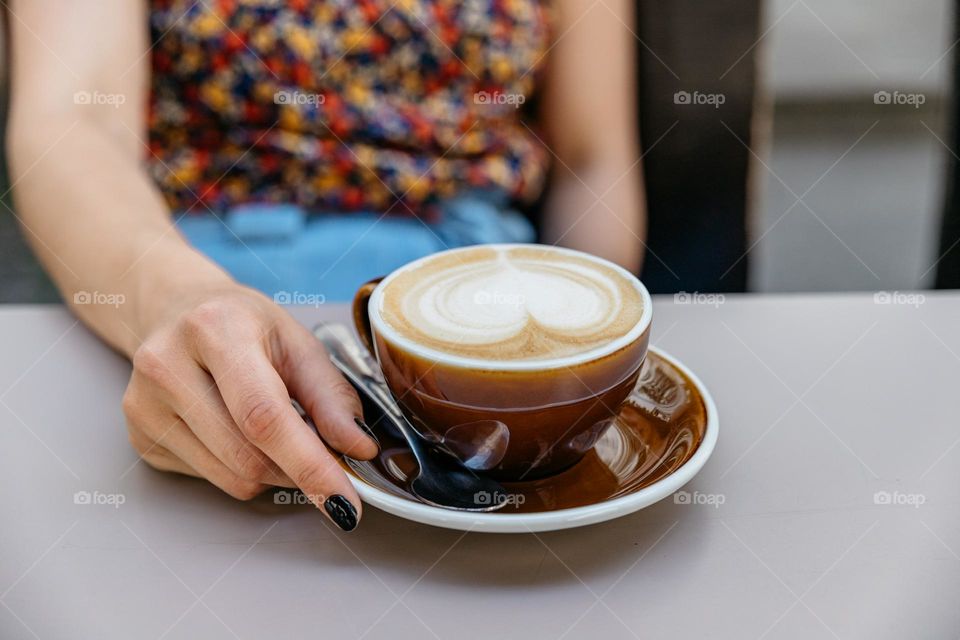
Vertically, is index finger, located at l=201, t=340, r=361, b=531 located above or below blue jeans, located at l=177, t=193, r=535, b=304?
above

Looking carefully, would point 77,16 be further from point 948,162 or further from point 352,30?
point 948,162

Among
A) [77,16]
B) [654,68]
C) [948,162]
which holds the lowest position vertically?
[948,162]

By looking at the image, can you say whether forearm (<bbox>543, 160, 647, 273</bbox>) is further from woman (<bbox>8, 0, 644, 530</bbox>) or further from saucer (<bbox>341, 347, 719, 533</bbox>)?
saucer (<bbox>341, 347, 719, 533</bbox>)

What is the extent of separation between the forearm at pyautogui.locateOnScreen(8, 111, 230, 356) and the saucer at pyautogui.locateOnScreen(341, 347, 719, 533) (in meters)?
0.25

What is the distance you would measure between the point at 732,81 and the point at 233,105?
0.72m

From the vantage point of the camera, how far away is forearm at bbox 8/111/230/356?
2.30 feet

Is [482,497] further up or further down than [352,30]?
further down

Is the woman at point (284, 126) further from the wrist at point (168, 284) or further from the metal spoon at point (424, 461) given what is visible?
the metal spoon at point (424, 461)

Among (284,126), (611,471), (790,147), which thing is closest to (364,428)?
(611,471)

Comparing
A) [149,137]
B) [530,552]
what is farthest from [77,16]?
[530,552]

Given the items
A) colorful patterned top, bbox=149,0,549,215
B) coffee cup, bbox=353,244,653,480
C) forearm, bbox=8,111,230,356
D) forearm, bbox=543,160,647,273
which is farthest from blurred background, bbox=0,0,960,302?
coffee cup, bbox=353,244,653,480

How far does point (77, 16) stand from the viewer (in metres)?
0.98

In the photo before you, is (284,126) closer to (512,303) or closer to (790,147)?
(512,303)

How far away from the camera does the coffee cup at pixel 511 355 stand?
0.48m
